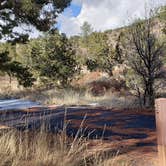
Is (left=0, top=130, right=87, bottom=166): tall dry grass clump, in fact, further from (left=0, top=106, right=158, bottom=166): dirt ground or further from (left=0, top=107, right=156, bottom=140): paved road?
(left=0, top=107, right=156, bottom=140): paved road

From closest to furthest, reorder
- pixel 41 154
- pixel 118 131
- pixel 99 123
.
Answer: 1. pixel 41 154
2. pixel 118 131
3. pixel 99 123

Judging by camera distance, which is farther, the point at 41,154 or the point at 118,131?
the point at 118,131

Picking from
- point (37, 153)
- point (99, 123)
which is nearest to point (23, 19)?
point (99, 123)

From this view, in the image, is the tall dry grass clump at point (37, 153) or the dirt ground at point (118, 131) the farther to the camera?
Answer: the dirt ground at point (118, 131)

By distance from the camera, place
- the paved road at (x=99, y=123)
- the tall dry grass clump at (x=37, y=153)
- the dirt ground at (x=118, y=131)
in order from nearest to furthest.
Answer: the tall dry grass clump at (x=37, y=153)
the dirt ground at (x=118, y=131)
the paved road at (x=99, y=123)

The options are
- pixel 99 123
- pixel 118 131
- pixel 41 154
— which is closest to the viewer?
pixel 41 154

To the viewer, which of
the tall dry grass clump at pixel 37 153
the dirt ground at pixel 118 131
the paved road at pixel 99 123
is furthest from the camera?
the paved road at pixel 99 123

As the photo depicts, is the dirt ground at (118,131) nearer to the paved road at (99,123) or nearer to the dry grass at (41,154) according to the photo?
the paved road at (99,123)

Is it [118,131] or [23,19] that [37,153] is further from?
[23,19]

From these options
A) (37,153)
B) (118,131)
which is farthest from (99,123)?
(37,153)

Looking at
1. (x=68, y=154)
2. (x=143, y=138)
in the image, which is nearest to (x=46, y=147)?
(x=68, y=154)

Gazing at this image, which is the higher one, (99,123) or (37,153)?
(99,123)

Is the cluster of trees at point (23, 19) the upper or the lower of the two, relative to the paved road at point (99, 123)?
upper

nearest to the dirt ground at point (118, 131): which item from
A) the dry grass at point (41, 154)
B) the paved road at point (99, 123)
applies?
the paved road at point (99, 123)
